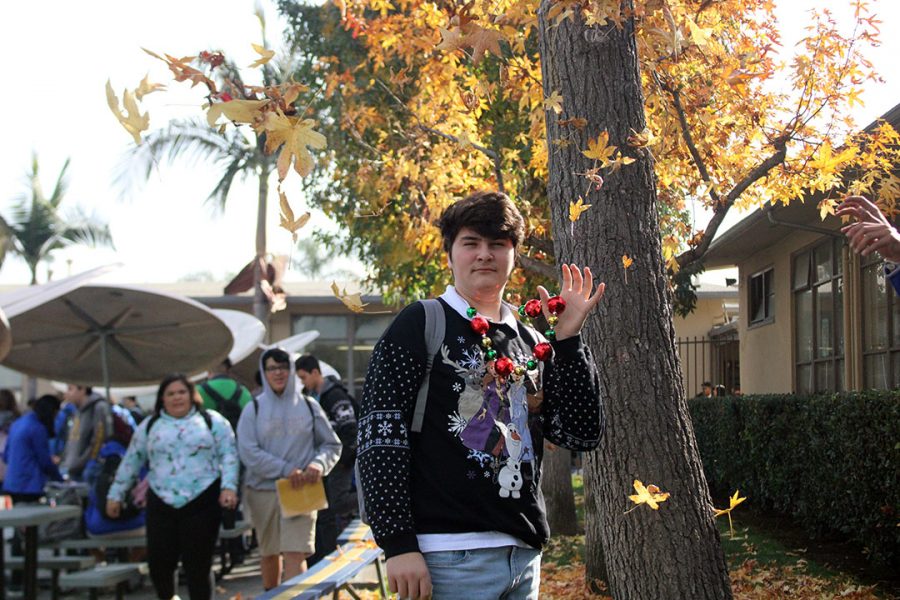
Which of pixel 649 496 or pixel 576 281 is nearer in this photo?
pixel 576 281

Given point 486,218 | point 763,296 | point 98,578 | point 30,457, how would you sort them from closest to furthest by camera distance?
point 486,218, point 98,578, point 30,457, point 763,296

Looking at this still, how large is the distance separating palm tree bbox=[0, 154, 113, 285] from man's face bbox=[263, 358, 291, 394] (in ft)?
107

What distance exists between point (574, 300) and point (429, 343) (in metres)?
0.50

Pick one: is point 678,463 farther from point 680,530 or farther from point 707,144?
point 707,144

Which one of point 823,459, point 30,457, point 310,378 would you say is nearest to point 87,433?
point 30,457

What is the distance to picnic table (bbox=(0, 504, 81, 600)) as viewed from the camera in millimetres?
6906

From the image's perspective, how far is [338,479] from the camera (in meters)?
9.61

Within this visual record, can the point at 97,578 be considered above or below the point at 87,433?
below

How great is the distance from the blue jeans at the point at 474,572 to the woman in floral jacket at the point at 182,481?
5.23 m

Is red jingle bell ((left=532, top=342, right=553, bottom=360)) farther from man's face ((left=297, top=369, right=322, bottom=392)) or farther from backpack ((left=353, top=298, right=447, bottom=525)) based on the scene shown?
man's face ((left=297, top=369, right=322, bottom=392))

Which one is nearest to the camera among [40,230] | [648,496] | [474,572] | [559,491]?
[474,572]

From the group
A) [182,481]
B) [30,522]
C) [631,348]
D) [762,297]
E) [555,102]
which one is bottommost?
[30,522]

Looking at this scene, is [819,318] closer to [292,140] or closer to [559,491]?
[559,491]

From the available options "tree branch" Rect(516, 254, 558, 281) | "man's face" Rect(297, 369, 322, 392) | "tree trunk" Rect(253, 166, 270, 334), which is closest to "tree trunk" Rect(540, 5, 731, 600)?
"tree branch" Rect(516, 254, 558, 281)
